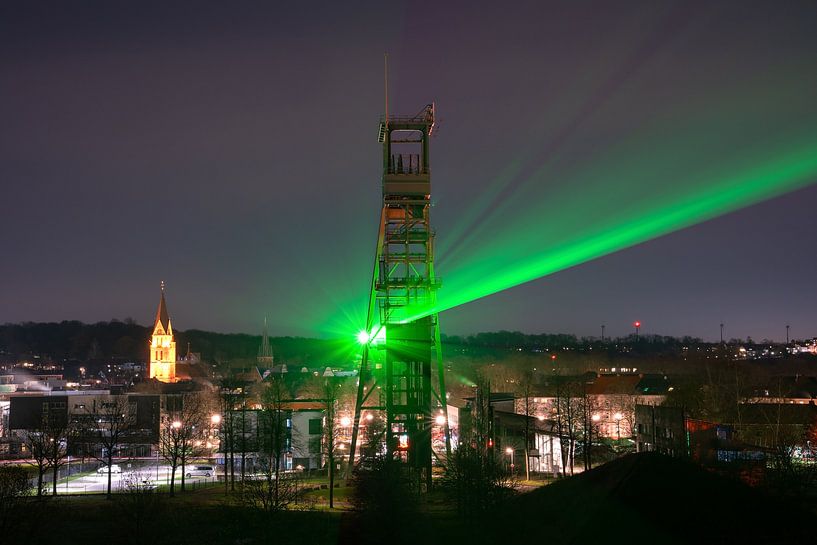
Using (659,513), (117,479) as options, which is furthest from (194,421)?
(659,513)

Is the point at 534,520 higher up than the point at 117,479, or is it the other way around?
the point at 534,520

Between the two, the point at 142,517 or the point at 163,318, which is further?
the point at 163,318

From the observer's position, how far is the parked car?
39625 mm

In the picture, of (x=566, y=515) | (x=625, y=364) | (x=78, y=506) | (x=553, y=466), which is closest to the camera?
(x=566, y=515)

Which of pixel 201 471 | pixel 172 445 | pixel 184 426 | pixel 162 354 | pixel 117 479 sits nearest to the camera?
pixel 117 479

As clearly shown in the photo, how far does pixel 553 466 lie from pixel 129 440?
82.5 feet

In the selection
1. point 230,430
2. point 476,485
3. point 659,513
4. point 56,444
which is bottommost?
point 56,444

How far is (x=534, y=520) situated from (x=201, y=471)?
2811 cm

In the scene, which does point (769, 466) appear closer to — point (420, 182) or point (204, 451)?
point (420, 182)

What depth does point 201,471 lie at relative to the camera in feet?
132

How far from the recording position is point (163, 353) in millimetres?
113562

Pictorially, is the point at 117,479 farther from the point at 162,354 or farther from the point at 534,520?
the point at 162,354

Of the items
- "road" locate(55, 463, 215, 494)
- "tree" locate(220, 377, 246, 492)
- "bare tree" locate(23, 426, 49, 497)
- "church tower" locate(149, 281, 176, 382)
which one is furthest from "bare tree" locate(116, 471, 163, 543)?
"church tower" locate(149, 281, 176, 382)

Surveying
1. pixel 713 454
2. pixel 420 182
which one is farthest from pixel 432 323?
pixel 713 454
